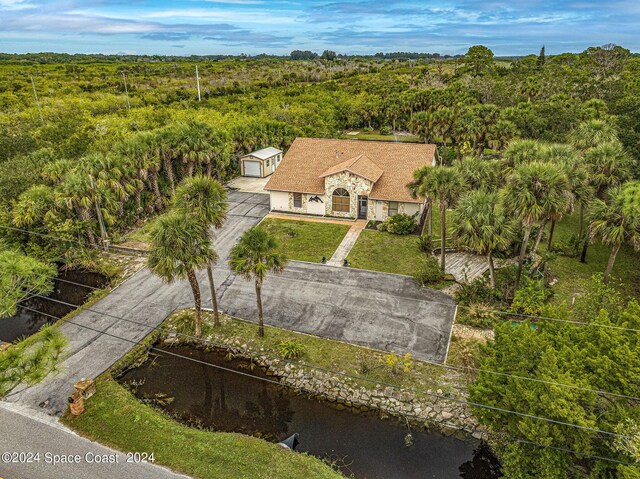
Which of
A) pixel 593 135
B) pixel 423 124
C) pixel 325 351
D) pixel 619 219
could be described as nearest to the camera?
pixel 325 351

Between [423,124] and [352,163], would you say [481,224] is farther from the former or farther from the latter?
[423,124]

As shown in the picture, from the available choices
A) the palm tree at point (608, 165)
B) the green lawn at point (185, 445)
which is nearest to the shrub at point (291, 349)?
the green lawn at point (185, 445)

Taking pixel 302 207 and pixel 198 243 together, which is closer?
pixel 198 243

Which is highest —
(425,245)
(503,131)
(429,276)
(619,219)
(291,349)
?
(503,131)

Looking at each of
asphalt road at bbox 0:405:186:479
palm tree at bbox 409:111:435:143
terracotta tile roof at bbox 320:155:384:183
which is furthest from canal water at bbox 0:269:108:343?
palm tree at bbox 409:111:435:143

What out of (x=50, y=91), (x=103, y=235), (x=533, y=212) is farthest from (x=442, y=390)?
(x=50, y=91)

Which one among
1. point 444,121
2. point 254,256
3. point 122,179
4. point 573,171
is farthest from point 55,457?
point 444,121
